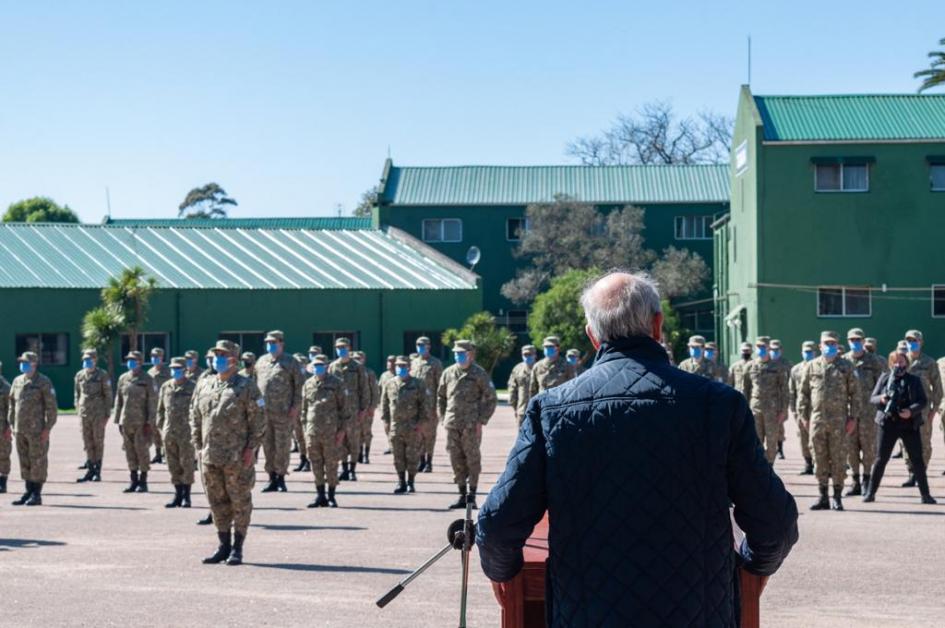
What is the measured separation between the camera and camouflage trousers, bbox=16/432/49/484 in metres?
18.2

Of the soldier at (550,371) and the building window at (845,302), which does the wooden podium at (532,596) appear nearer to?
the soldier at (550,371)

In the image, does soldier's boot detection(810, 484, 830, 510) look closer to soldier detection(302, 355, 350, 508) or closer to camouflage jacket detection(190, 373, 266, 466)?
soldier detection(302, 355, 350, 508)

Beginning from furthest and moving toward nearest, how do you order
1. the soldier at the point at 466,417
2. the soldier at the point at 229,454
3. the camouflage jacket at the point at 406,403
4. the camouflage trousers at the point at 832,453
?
the camouflage jacket at the point at 406,403, the soldier at the point at 466,417, the camouflage trousers at the point at 832,453, the soldier at the point at 229,454

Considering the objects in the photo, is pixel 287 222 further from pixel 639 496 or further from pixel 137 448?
pixel 639 496

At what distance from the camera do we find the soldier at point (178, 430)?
17.4 m

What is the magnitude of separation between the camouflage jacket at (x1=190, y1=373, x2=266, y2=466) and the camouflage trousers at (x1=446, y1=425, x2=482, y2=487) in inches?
191

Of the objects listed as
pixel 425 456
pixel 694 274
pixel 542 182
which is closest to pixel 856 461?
pixel 425 456

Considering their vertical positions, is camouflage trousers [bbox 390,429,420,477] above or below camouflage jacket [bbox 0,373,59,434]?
below

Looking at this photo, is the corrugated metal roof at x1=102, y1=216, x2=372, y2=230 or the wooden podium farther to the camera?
the corrugated metal roof at x1=102, y1=216, x2=372, y2=230

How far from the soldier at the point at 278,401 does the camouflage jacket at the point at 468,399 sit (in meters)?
2.76

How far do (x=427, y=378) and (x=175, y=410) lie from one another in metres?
4.72

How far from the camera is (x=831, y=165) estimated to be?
148 feet

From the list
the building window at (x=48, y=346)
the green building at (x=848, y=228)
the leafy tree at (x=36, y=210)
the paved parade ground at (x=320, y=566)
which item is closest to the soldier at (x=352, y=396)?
the paved parade ground at (x=320, y=566)

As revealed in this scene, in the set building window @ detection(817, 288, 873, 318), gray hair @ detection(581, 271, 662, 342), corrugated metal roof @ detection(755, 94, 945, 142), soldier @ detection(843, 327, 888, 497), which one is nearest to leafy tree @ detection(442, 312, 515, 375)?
building window @ detection(817, 288, 873, 318)
